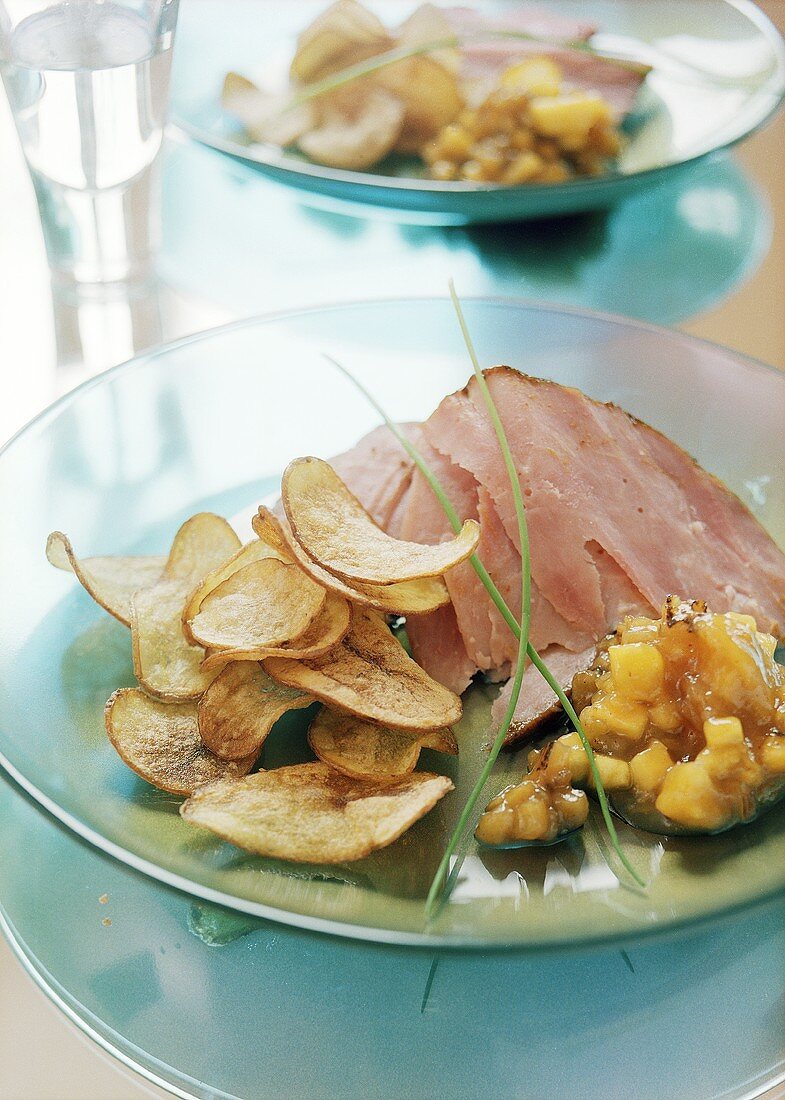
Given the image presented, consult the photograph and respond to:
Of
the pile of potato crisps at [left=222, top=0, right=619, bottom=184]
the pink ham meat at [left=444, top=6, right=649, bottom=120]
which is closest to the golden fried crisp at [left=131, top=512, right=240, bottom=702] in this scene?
the pile of potato crisps at [left=222, top=0, right=619, bottom=184]

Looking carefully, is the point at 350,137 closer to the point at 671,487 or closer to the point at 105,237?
the point at 105,237

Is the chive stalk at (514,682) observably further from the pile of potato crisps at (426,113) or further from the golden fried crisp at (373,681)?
the pile of potato crisps at (426,113)

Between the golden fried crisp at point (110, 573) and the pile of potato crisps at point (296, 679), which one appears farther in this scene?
the golden fried crisp at point (110, 573)

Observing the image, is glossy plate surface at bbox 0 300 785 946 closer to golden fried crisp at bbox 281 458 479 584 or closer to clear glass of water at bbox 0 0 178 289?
golden fried crisp at bbox 281 458 479 584

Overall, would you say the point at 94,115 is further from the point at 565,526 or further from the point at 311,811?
the point at 311,811

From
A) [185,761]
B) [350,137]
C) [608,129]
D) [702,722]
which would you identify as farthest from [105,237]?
[702,722]

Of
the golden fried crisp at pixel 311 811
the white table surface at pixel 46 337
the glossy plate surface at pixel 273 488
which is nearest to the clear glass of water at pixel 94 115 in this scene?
the white table surface at pixel 46 337
